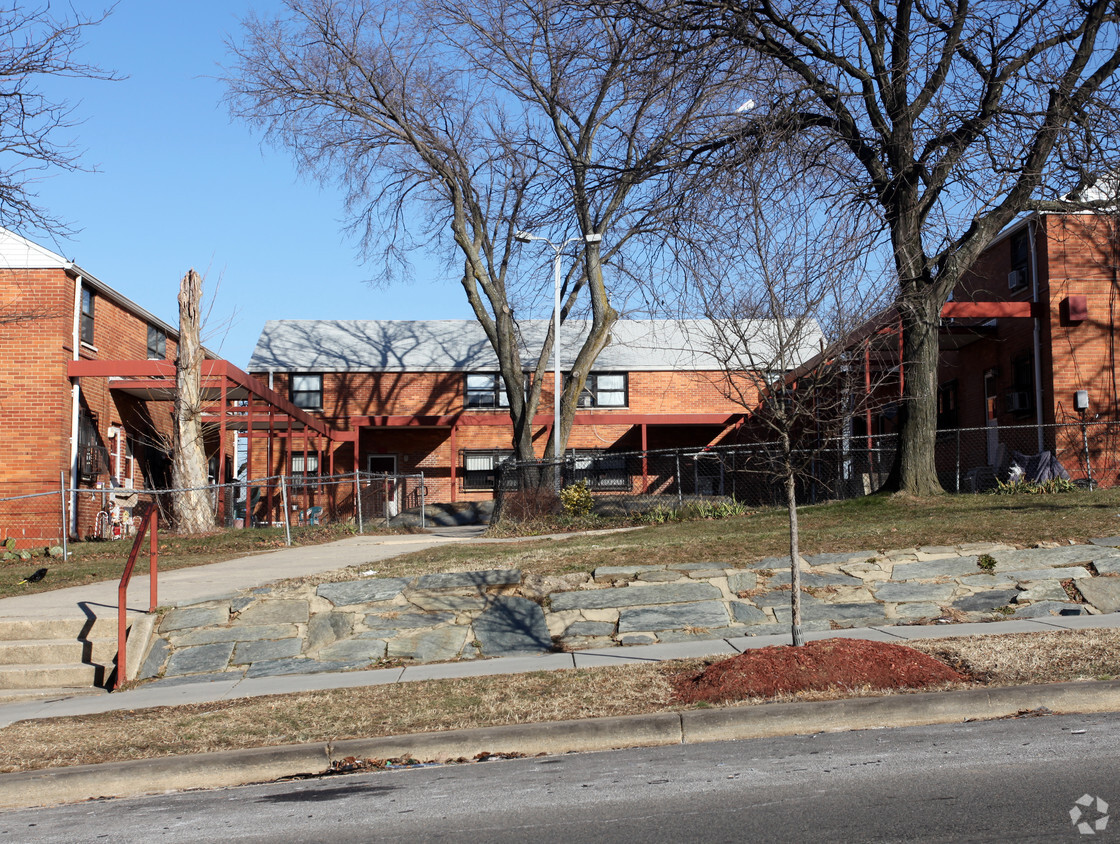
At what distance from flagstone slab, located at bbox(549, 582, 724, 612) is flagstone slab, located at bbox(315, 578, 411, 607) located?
173 cm

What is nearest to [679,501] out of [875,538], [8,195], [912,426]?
[912,426]

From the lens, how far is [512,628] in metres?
9.98

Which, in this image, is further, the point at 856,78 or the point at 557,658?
the point at 856,78

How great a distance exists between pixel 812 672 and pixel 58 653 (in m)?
7.26

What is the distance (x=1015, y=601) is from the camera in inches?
394

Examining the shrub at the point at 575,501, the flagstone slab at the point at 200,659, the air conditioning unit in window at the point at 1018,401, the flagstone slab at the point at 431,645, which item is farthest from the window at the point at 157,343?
the air conditioning unit in window at the point at 1018,401

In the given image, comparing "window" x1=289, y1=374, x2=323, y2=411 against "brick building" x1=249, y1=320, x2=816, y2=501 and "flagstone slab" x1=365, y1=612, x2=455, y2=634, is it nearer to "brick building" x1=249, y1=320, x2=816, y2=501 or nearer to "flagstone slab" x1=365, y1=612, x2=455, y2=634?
"brick building" x1=249, y1=320, x2=816, y2=501

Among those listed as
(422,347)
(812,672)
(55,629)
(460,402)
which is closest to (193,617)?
(55,629)

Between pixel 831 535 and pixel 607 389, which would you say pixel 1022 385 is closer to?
pixel 831 535

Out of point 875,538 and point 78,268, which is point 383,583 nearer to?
point 875,538

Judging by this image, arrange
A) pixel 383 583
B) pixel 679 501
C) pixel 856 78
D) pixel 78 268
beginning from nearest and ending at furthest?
pixel 383 583 → pixel 856 78 → pixel 679 501 → pixel 78 268

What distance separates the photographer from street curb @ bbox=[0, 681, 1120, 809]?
6504 mm

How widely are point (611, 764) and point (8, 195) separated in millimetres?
9758

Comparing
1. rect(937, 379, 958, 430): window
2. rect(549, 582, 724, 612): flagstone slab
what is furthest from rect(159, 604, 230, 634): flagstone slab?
rect(937, 379, 958, 430): window
